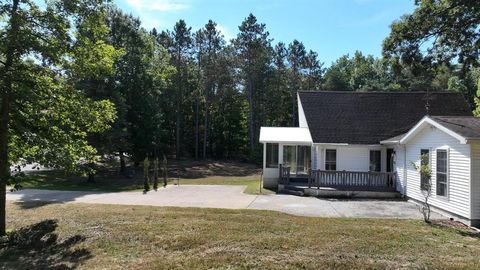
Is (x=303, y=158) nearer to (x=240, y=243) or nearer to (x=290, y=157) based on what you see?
(x=290, y=157)

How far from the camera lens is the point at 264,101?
178 ft

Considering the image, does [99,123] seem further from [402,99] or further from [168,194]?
[402,99]

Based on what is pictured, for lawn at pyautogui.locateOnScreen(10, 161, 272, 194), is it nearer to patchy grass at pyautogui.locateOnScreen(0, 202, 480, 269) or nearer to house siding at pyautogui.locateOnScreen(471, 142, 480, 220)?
patchy grass at pyautogui.locateOnScreen(0, 202, 480, 269)

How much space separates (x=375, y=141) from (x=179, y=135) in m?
33.7

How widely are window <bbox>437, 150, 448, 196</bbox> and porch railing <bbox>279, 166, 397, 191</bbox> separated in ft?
16.5

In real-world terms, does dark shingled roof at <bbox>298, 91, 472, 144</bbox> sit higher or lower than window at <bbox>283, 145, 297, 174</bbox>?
higher

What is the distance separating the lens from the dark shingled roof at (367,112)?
2302 cm

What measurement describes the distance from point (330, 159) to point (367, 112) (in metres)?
4.45

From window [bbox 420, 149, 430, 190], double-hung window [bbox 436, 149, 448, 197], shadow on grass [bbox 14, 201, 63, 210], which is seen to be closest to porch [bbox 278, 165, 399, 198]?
window [bbox 420, 149, 430, 190]

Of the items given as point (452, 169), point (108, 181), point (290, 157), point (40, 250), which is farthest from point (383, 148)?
point (108, 181)

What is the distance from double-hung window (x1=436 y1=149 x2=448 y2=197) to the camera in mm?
14336

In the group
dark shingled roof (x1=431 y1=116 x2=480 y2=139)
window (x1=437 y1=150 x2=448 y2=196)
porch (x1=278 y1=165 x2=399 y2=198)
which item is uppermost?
dark shingled roof (x1=431 y1=116 x2=480 y2=139)

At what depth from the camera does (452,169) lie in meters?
13.9

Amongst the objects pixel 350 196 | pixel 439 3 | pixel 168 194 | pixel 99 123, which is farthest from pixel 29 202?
pixel 439 3
